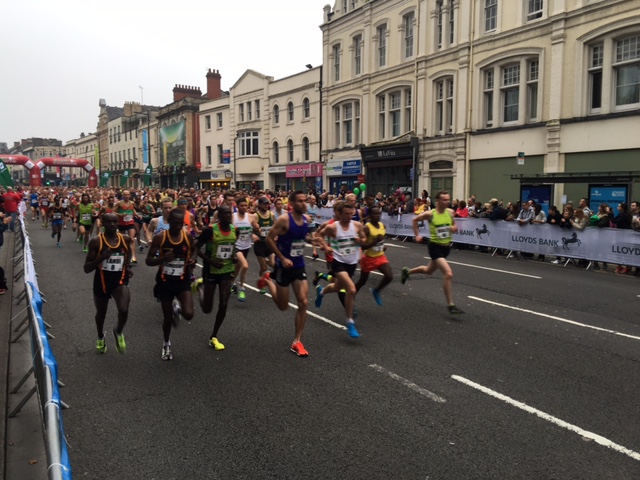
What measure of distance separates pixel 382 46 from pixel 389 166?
7.00 metres

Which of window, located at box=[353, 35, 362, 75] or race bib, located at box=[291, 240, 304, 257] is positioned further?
window, located at box=[353, 35, 362, 75]

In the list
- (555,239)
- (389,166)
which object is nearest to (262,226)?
(555,239)

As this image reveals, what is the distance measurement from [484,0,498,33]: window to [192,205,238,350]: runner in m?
21.1

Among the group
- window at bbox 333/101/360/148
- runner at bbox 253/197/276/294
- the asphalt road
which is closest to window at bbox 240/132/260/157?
window at bbox 333/101/360/148

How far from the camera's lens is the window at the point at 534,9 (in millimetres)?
22139

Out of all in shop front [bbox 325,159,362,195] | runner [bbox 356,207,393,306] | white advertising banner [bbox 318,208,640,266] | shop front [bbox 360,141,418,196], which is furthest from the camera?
shop front [bbox 325,159,362,195]

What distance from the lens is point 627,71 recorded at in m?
19.4

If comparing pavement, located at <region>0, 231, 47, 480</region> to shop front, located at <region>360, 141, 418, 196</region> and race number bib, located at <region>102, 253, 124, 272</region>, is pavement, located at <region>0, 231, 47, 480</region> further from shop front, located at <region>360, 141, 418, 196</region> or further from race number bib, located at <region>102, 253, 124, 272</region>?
shop front, located at <region>360, 141, 418, 196</region>

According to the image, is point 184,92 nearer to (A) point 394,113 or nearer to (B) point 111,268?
(A) point 394,113

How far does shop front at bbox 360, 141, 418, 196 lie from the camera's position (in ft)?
94.2

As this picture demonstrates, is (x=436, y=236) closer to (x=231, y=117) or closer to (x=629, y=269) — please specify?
(x=629, y=269)

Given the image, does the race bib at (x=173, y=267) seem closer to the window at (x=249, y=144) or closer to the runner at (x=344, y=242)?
the runner at (x=344, y=242)

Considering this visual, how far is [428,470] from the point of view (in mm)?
3961

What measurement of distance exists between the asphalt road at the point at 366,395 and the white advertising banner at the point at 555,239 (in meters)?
4.40
